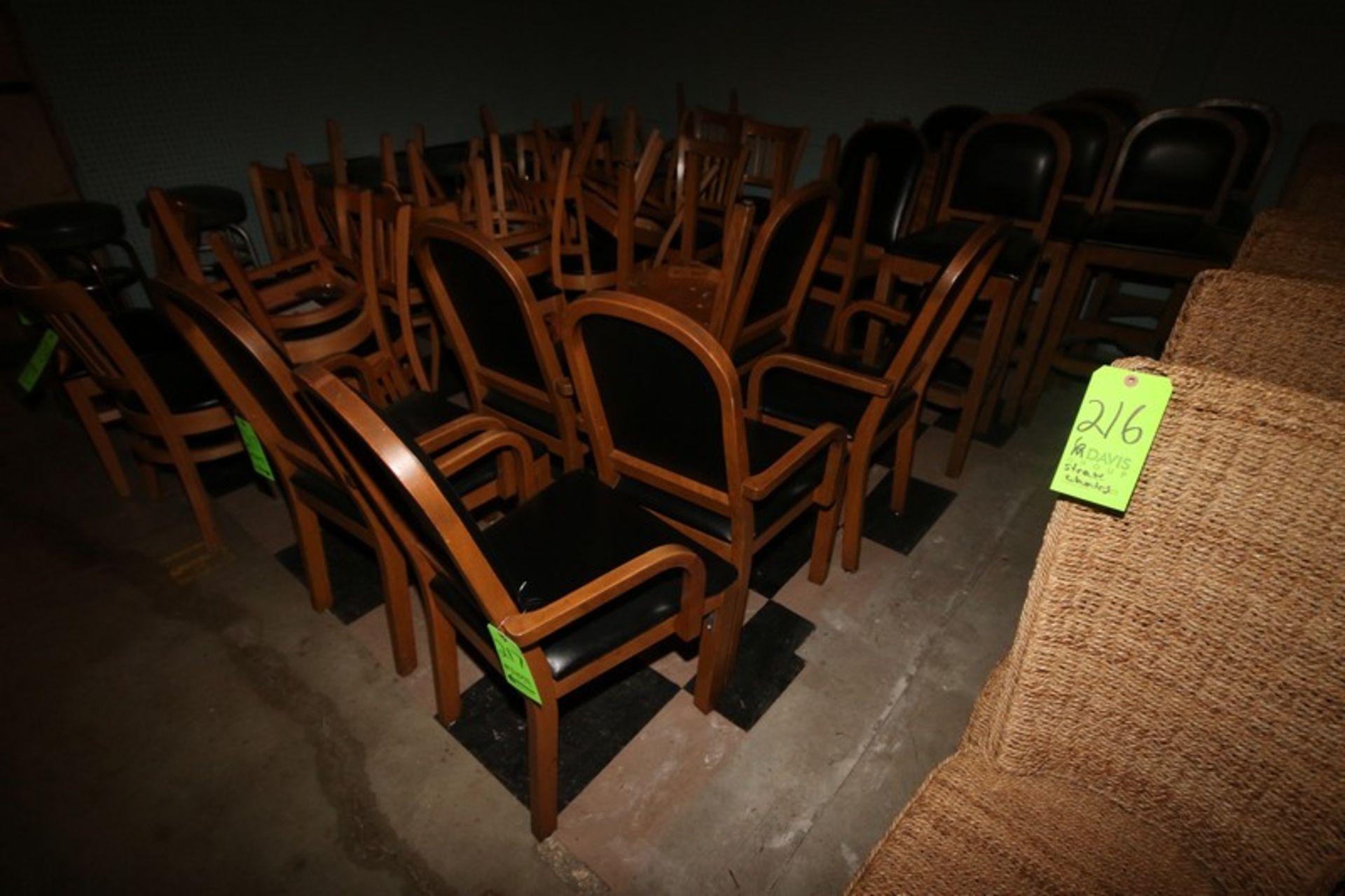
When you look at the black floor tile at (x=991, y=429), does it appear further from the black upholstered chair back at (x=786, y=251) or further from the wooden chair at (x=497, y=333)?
the wooden chair at (x=497, y=333)

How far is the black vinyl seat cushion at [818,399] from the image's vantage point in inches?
66.0

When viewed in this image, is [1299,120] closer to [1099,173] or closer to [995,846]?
[1099,173]

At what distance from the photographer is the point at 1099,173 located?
2756mm

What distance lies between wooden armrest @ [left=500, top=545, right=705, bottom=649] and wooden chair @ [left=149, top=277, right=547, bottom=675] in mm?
466

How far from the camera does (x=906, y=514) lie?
2.06 meters

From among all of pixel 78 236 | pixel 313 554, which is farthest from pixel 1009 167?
pixel 78 236

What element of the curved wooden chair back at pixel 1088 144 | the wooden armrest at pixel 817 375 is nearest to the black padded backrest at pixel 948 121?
the curved wooden chair back at pixel 1088 144

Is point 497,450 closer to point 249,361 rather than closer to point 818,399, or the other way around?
point 249,361

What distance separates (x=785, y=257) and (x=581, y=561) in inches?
38.8

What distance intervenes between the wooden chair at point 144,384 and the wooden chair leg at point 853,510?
1.77m

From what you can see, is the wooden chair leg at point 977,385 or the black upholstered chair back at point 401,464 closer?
the black upholstered chair back at point 401,464

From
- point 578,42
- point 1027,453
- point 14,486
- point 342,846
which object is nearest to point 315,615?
point 342,846

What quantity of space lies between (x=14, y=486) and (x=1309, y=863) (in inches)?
131

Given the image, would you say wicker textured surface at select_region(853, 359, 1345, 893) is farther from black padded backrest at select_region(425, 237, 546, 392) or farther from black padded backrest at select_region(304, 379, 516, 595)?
black padded backrest at select_region(425, 237, 546, 392)
